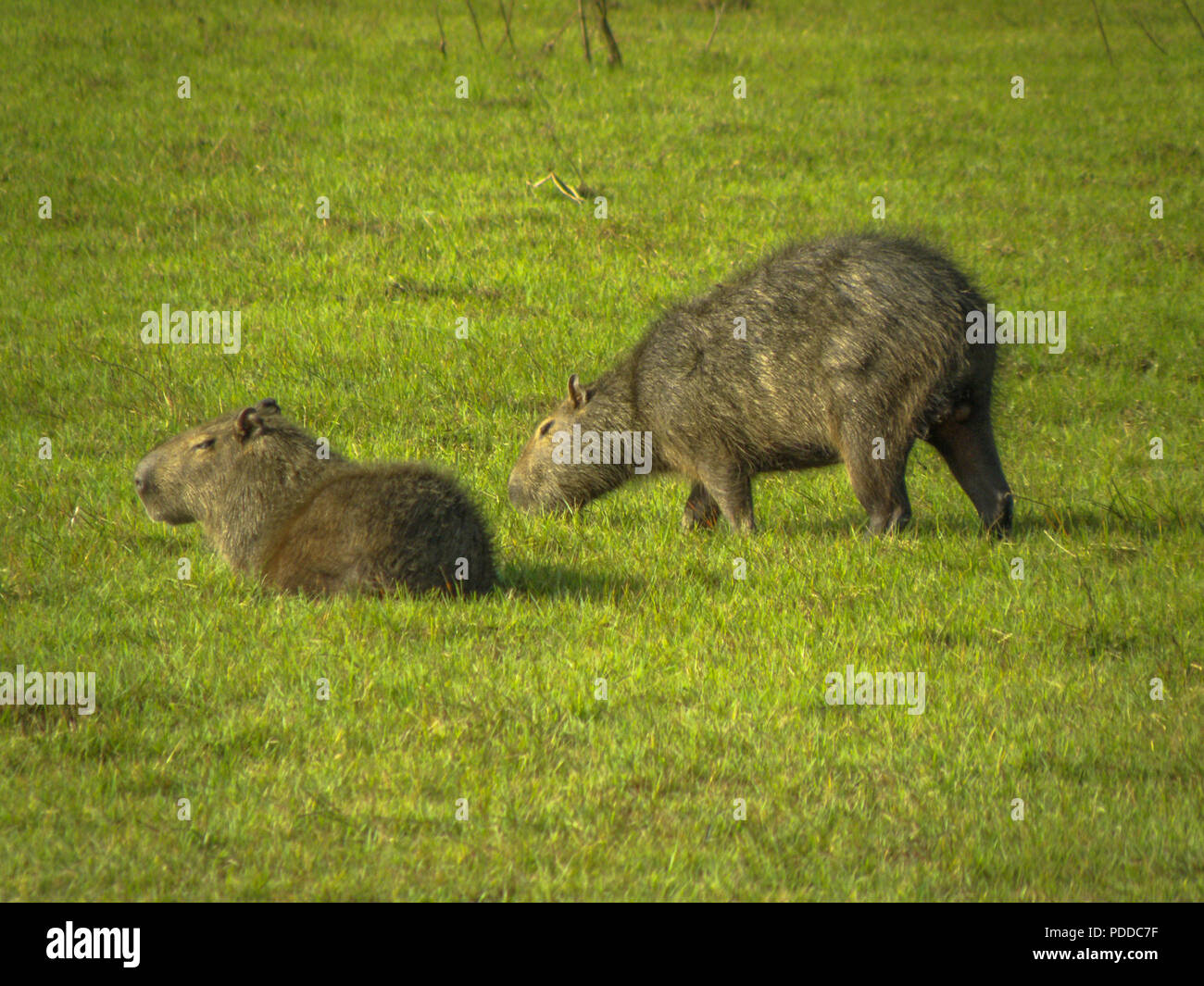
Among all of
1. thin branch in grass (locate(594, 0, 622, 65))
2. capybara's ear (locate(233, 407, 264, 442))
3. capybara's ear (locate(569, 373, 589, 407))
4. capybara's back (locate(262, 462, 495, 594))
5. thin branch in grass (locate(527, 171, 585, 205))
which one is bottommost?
capybara's back (locate(262, 462, 495, 594))

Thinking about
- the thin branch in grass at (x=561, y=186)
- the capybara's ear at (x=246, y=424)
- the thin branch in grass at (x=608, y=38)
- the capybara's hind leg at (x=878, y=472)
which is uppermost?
the thin branch in grass at (x=608, y=38)

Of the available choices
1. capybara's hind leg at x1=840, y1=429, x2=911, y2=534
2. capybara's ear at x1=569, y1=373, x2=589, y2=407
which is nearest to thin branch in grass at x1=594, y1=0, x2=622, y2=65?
capybara's ear at x1=569, y1=373, x2=589, y2=407

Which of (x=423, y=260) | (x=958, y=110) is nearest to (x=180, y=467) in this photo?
(x=423, y=260)

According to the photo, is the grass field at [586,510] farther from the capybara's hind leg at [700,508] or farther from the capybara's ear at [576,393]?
the capybara's ear at [576,393]

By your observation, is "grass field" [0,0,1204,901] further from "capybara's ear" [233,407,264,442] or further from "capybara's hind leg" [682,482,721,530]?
"capybara's ear" [233,407,264,442]

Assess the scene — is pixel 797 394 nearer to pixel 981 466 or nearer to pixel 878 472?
pixel 878 472

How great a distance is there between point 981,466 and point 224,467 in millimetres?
4325

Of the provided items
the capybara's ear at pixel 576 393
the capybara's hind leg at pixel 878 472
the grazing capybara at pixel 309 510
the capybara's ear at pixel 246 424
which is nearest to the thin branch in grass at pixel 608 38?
the capybara's ear at pixel 576 393

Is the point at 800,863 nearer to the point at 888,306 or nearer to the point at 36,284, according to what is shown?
the point at 888,306

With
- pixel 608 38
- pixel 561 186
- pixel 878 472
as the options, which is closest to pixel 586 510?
pixel 878 472

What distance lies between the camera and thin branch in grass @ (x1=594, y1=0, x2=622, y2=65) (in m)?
17.1

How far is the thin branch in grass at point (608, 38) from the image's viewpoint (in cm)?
1711

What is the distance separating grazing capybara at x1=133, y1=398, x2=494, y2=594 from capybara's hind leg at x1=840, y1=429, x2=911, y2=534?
2.23m

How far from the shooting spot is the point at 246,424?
6.86 meters
